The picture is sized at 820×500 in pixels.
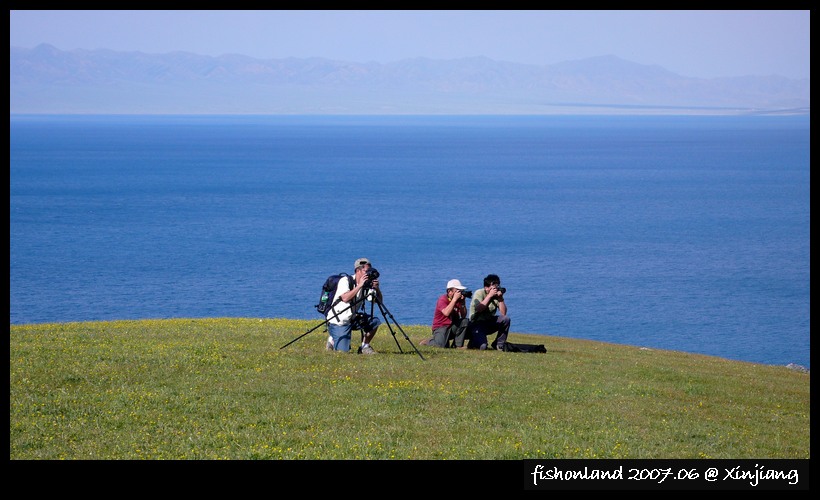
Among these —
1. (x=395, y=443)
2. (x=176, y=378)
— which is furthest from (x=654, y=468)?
(x=176, y=378)

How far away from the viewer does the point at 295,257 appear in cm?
9462

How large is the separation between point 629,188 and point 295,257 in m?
85.6

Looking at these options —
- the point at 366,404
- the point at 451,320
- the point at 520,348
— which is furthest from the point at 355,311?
the point at 520,348

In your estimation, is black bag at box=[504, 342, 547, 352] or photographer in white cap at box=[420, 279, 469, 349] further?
black bag at box=[504, 342, 547, 352]

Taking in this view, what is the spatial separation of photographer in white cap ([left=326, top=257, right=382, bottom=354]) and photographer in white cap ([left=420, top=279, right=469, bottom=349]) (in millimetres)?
2400

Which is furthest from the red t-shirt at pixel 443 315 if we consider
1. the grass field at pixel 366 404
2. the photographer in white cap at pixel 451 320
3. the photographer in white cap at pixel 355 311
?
the photographer in white cap at pixel 355 311

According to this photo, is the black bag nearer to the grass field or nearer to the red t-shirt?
the grass field

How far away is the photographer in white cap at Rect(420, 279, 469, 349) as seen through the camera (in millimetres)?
23266

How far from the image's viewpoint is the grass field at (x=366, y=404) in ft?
47.0

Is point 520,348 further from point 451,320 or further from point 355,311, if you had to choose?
point 355,311

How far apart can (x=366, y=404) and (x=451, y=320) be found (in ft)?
23.9

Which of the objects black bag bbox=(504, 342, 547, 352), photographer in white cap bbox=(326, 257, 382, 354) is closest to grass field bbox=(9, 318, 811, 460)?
photographer in white cap bbox=(326, 257, 382, 354)

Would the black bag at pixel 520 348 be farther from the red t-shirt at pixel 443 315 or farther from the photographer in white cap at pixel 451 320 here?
the red t-shirt at pixel 443 315

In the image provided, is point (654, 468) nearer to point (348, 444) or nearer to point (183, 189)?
point (348, 444)
